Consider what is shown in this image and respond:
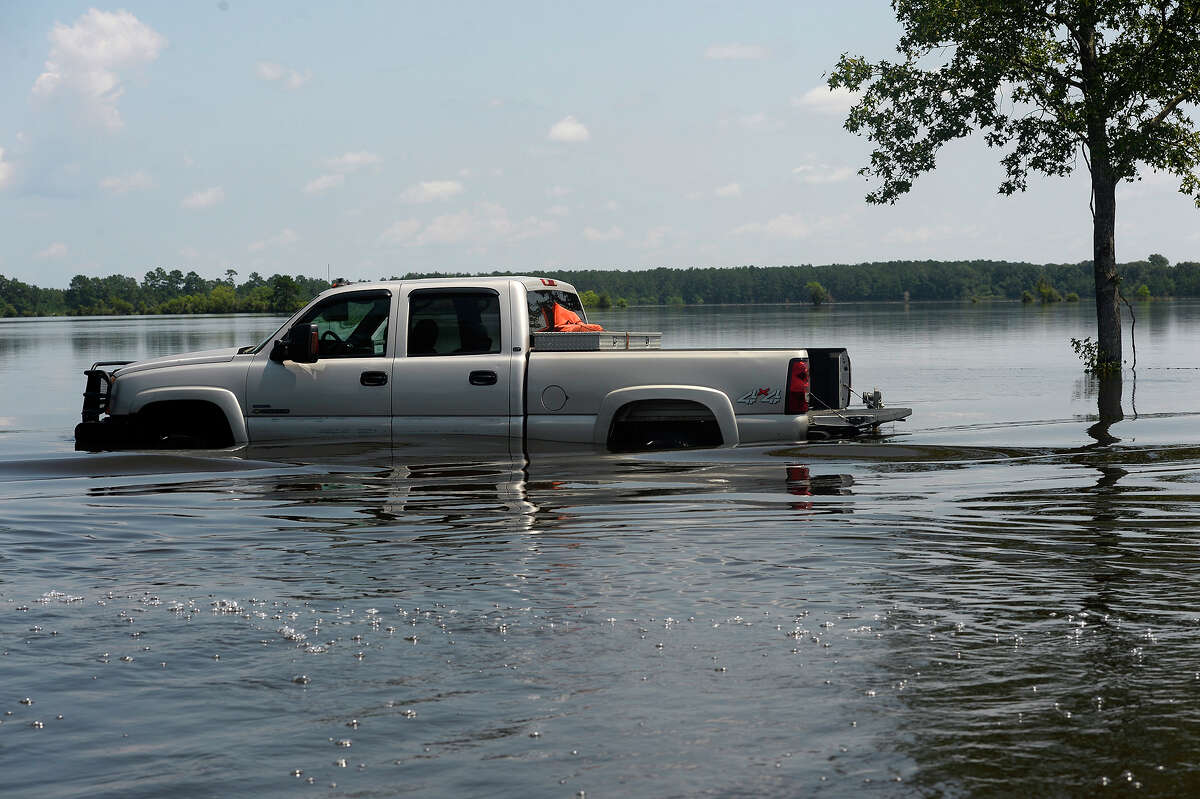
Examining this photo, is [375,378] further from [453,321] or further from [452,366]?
[453,321]

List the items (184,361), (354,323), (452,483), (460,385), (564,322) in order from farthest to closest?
(564,322) → (184,361) → (354,323) → (460,385) → (452,483)

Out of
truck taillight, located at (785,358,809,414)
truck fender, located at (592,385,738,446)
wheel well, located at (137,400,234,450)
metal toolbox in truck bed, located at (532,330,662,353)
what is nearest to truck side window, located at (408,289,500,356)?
metal toolbox in truck bed, located at (532,330,662,353)

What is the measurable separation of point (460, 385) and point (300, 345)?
1430mm

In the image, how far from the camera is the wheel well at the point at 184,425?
38.0ft

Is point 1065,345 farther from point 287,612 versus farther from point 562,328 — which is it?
point 287,612

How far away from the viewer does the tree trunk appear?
2488 centimetres

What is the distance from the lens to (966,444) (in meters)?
13.6

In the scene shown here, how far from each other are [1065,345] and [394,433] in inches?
1331

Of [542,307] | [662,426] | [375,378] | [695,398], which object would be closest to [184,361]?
[375,378]

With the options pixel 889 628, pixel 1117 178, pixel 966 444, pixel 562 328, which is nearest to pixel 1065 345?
pixel 1117 178

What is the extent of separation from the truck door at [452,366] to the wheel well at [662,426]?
91 cm

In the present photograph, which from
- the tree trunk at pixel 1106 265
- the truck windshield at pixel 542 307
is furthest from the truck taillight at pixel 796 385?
the tree trunk at pixel 1106 265

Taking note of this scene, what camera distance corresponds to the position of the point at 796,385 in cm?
1090

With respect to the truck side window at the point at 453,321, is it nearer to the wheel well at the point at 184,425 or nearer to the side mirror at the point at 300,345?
the side mirror at the point at 300,345
